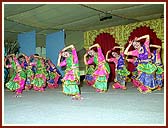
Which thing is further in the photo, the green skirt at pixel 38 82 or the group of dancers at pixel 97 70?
the green skirt at pixel 38 82

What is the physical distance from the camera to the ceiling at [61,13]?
591 cm

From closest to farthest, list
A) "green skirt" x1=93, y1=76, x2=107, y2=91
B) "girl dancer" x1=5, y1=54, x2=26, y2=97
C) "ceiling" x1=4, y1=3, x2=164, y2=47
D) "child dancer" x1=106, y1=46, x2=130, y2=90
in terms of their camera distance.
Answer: "girl dancer" x1=5, y1=54, x2=26, y2=97 → "green skirt" x1=93, y1=76, x2=107, y2=91 → "ceiling" x1=4, y1=3, x2=164, y2=47 → "child dancer" x1=106, y1=46, x2=130, y2=90

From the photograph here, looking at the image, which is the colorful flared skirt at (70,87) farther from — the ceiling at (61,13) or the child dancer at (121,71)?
the child dancer at (121,71)

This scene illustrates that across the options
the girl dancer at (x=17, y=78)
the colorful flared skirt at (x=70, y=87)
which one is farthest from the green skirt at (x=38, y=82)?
the colorful flared skirt at (x=70, y=87)

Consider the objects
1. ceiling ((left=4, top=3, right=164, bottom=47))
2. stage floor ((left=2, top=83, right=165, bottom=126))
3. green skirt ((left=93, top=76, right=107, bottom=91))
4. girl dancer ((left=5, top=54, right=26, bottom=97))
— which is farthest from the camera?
ceiling ((left=4, top=3, right=164, bottom=47))

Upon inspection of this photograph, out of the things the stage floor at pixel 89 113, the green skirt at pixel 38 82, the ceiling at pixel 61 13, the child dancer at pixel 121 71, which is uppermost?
the ceiling at pixel 61 13

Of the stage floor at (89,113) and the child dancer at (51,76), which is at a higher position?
the child dancer at (51,76)

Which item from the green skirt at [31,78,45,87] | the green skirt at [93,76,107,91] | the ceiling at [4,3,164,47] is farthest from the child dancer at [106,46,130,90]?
the green skirt at [31,78,45,87]

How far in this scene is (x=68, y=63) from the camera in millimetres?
4711

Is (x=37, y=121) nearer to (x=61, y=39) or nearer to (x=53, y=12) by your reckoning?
(x=53, y=12)

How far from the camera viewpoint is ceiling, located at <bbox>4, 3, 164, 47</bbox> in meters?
5.91

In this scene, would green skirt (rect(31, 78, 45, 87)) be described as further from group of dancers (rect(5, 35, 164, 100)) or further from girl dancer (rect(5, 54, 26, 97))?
girl dancer (rect(5, 54, 26, 97))

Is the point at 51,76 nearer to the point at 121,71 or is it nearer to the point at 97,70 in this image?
the point at 121,71

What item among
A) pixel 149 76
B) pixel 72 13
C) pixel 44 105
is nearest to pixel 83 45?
pixel 72 13
